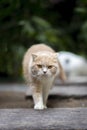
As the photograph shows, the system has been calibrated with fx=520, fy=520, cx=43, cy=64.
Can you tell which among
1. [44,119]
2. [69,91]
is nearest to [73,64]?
[69,91]

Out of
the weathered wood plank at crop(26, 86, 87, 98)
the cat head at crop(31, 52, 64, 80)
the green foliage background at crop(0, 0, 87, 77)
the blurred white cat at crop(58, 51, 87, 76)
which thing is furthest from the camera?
the blurred white cat at crop(58, 51, 87, 76)

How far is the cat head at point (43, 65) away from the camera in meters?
3.68

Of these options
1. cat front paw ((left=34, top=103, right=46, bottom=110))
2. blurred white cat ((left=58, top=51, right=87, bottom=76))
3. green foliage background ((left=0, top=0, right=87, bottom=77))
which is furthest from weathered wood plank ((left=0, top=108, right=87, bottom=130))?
blurred white cat ((left=58, top=51, right=87, bottom=76))

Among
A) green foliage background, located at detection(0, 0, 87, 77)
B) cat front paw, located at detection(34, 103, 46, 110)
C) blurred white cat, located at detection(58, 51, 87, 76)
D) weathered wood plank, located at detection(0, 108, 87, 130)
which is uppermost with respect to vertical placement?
green foliage background, located at detection(0, 0, 87, 77)

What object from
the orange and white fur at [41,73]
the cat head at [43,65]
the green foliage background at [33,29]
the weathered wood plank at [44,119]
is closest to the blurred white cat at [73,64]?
the green foliage background at [33,29]

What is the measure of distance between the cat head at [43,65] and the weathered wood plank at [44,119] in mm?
268

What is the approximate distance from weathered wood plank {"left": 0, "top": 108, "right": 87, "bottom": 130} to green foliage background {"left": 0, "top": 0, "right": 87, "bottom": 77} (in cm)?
157

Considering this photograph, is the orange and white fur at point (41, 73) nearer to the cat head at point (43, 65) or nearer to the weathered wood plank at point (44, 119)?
the cat head at point (43, 65)

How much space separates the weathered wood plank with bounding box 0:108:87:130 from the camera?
3.11 metres

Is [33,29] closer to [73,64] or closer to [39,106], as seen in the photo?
[73,64]

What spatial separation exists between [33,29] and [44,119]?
4.63 m

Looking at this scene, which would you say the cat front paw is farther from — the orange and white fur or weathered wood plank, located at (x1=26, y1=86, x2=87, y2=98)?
weathered wood plank, located at (x1=26, y1=86, x2=87, y2=98)

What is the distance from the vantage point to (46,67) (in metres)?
3.68

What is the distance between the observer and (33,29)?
25.7 feet
